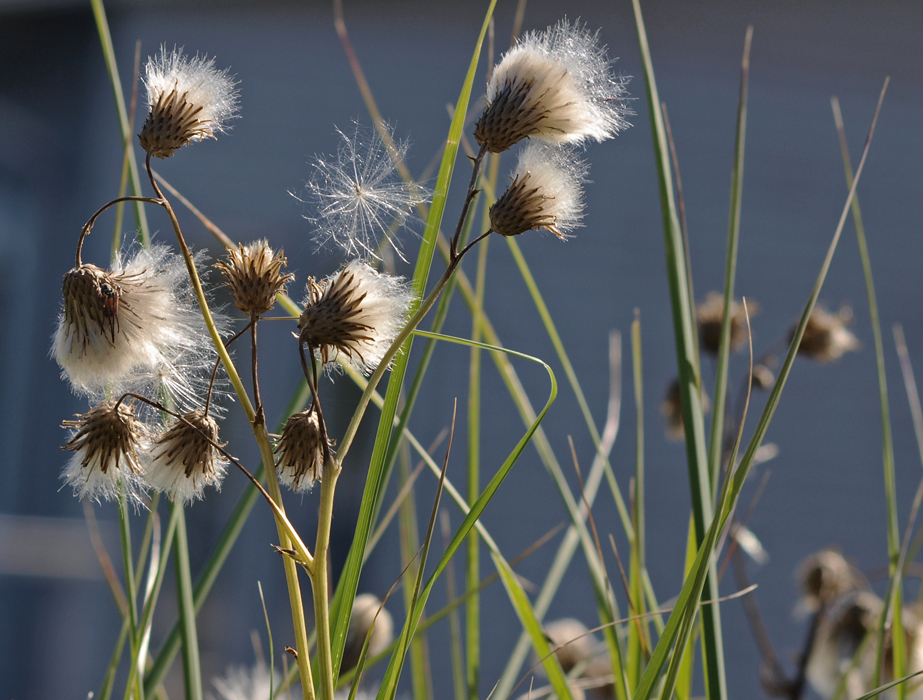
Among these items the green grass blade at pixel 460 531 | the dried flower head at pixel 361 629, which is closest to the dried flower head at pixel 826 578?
the dried flower head at pixel 361 629

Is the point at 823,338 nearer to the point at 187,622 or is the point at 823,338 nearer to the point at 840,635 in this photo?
the point at 840,635

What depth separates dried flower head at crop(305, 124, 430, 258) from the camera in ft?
0.98

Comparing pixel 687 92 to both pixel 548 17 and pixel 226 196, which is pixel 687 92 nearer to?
pixel 548 17

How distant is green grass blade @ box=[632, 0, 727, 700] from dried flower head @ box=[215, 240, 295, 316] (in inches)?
6.5

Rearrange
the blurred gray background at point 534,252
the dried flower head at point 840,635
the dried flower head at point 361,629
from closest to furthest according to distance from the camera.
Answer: the dried flower head at point 361,629 → the dried flower head at point 840,635 → the blurred gray background at point 534,252

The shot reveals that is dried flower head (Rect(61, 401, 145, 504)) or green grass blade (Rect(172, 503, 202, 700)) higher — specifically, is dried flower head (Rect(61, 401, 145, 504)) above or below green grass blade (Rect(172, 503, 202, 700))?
above

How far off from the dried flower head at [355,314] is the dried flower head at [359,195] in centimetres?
2

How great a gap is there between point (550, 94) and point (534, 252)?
312 centimetres

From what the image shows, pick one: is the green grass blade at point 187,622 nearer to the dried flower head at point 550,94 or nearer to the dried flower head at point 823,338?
the dried flower head at point 550,94

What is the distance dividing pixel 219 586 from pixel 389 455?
10.6 ft

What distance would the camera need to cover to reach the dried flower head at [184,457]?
0.28 meters

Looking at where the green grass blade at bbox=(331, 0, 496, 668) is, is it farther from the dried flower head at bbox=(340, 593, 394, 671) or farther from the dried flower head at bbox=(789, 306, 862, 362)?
the dried flower head at bbox=(789, 306, 862, 362)

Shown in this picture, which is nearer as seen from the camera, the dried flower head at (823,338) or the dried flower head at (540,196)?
the dried flower head at (540,196)

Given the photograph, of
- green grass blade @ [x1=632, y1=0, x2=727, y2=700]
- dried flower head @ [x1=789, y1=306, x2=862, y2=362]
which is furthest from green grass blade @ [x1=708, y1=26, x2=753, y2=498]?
dried flower head @ [x1=789, y1=306, x2=862, y2=362]
